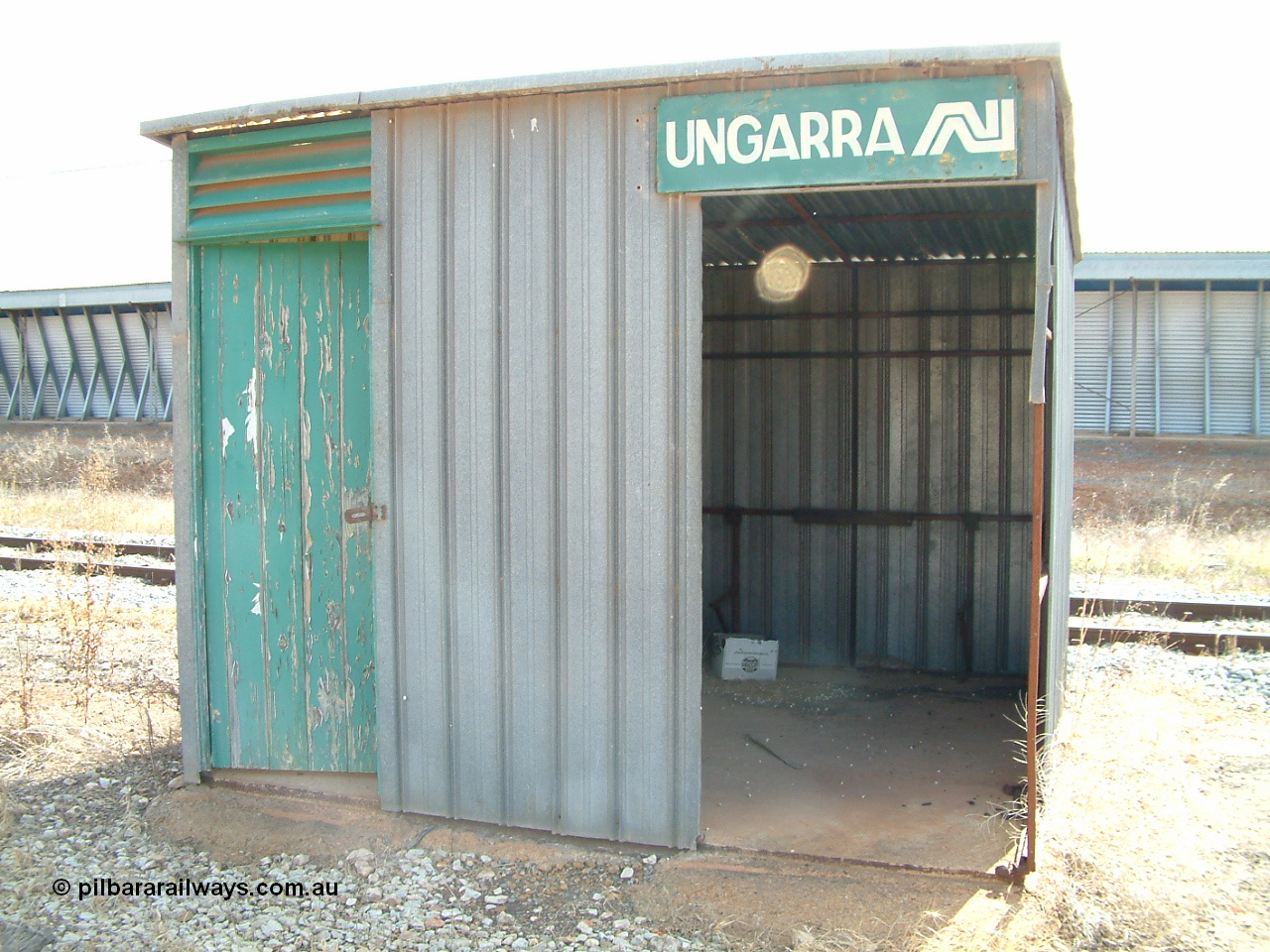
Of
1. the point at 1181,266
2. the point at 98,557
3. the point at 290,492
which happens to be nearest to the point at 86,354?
the point at 98,557

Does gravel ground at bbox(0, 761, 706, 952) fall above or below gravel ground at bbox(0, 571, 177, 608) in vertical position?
below

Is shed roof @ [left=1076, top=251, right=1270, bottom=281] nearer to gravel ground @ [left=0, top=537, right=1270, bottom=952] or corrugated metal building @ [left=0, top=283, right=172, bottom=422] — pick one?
gravel ground @ [left=0, top=537, right=1270, bottom=952]

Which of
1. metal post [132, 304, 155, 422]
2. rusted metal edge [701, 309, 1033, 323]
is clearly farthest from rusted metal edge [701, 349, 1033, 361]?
metal post [132, 304, 155, 422]

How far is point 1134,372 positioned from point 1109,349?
653 mm

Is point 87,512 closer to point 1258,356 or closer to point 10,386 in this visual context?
point 10,386

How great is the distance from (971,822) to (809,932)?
159 centimetres

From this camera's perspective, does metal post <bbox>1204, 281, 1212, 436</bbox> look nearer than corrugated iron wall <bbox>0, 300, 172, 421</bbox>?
Yes

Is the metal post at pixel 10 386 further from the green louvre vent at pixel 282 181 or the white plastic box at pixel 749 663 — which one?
the green louvre vent at pixel 282 181

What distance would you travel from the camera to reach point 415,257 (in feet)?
16.0

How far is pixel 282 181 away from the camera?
514cm

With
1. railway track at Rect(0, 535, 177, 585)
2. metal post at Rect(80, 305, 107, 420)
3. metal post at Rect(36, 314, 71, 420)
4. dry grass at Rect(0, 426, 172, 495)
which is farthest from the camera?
metal post at Rect(36, 314, 71, 420)

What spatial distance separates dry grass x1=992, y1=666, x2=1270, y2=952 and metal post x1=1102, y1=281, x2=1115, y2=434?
1376 cm

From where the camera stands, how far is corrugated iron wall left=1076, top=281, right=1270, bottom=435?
19.2 meters

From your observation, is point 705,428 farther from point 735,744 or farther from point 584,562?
point 584,562
